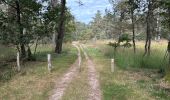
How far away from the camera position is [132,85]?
58.1 ft

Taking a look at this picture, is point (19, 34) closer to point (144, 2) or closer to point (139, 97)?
point (144, 2)

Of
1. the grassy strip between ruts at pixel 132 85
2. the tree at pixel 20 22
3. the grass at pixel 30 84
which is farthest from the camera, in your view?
the tree at pixel 20 22

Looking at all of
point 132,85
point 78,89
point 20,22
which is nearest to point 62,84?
point 78,89

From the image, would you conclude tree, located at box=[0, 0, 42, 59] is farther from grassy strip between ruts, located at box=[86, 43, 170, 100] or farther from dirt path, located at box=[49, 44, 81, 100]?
grassy strip between ruts, located at box=[86, 43, 170, 100]

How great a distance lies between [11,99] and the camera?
14.9m

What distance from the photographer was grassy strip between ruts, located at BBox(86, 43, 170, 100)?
597 inches

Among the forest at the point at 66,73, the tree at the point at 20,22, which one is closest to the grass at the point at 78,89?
the forest at the point at 66,73

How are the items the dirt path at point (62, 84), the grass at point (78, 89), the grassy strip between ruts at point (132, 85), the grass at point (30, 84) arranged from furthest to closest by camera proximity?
1. the grass at point (30, 84)
2. the grassy strip between ruts at point (132, 85)
3. the dirt path at point (62, 84)
4. the grass at point (78, 89)

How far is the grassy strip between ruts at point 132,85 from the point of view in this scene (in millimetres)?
15156

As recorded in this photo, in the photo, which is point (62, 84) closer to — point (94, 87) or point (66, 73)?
point (94, 87)

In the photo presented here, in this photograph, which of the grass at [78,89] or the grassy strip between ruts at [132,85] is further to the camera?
the grassy strip between ruts at [132,85]

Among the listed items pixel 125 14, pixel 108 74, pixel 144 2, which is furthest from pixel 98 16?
pixel 108 74

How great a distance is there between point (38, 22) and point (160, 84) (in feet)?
48.1

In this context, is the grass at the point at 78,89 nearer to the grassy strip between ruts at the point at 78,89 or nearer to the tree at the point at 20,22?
the grassy strip between ruts at the point at 78,89
